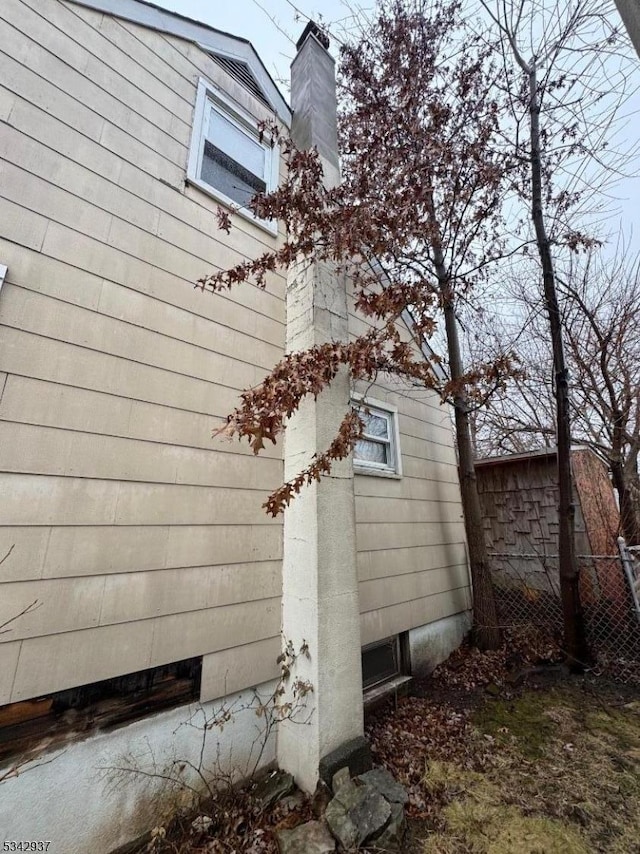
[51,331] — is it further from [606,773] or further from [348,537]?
[606,773]

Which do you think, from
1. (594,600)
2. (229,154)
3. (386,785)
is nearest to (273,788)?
(386,785)

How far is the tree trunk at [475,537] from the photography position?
493cm

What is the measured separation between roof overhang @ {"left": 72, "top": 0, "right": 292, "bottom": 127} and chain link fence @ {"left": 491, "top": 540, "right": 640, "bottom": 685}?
6.92 m

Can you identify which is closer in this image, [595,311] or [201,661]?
[201,661]

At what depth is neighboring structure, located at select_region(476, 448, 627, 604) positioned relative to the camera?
207 inches

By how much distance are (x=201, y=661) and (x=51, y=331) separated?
8.27 ft

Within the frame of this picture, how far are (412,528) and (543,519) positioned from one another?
2841 mm

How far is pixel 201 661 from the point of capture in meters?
2.66

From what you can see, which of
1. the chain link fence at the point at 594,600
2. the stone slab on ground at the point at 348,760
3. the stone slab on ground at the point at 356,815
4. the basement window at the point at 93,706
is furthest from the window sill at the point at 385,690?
the basement window at the point at 93,706

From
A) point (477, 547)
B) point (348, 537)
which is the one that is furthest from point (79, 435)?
point (477, 547)

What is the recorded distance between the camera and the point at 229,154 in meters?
4.04

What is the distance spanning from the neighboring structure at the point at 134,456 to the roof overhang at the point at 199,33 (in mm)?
28

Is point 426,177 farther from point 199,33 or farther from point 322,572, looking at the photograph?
point 322,572

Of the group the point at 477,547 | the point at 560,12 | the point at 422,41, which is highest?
the point at 422,41
